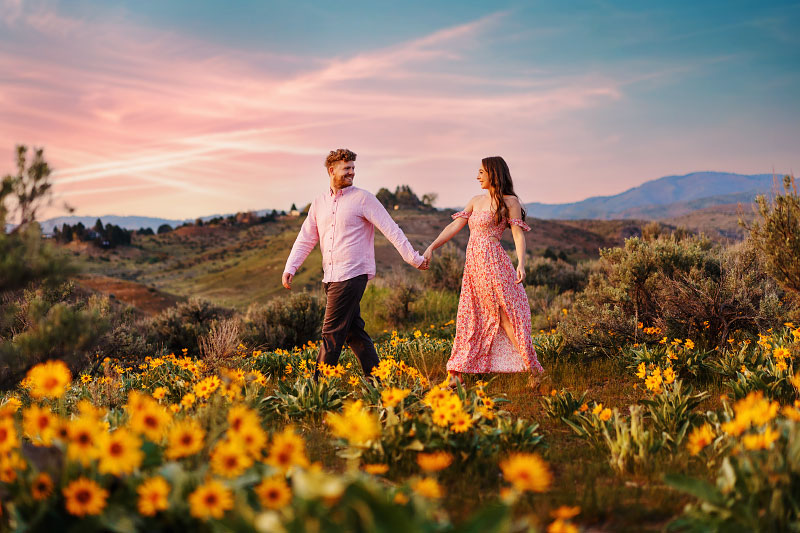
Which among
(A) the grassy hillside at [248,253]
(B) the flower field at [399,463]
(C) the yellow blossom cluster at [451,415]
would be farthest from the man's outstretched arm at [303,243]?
(A) the grassy hillside at [248,253]

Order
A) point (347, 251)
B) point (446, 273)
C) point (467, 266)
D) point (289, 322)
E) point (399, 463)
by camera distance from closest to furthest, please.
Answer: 1. point (399, 463)
2. point (347, 251)
3. point (467, 266)
4. point (289, 322)
5. point (446, 273)

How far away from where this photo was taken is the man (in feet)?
18.6

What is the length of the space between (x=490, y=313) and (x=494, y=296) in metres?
0.19

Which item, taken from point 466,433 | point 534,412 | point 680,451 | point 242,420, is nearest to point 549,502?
point 466,433

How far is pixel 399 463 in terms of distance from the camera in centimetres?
336

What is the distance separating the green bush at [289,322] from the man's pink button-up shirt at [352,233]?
649 centimetres

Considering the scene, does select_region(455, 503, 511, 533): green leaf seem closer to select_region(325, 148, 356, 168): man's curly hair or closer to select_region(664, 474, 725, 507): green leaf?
select_region(664, 474, 725, 507): green leaf

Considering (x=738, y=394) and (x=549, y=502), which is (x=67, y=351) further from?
(x=738, y=394)

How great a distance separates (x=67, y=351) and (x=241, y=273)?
5062cm

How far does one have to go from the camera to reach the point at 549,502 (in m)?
2.92

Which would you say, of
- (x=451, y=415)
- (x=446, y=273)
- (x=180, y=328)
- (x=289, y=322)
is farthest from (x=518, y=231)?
(x=446, y=273)

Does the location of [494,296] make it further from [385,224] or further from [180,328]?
[180,328]

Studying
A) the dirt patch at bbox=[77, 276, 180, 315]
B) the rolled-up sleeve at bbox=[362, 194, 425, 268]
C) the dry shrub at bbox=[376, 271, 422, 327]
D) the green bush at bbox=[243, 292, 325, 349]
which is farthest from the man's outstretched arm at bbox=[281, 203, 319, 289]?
the dirt patch at bbox=[77, 276, 180, 315]

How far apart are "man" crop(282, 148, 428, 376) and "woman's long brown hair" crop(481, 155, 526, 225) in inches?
38.9
